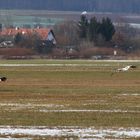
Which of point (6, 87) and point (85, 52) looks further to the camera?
point (85, 52)

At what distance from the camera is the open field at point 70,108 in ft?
83.6

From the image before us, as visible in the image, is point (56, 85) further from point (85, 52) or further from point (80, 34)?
point (80, 34)

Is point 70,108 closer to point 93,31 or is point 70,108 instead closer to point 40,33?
point 93,31

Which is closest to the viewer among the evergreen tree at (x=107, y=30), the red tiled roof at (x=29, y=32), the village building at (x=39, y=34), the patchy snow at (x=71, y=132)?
the patchy snow at (x=71, y=132)

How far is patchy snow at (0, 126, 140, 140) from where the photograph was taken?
24.7m

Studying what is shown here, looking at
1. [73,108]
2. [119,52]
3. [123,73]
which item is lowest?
[119,52]

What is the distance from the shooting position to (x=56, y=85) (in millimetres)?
50562

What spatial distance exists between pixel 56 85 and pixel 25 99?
1240cm

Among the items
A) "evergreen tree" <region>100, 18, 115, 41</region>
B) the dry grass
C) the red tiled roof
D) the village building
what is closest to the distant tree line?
"evergreen tree" <region>100, 18, 115, 41</region>

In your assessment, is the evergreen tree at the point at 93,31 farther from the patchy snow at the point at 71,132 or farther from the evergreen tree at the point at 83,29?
the patchy snow at the point at 71,132

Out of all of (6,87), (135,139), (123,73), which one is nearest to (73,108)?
(135,139)

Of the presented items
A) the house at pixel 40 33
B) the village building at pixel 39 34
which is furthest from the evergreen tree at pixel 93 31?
the house at pixel 40 33

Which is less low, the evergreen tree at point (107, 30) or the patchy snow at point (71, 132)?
the patchy snow at point (71, 132)

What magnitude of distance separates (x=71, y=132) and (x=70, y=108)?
8.01 meters
